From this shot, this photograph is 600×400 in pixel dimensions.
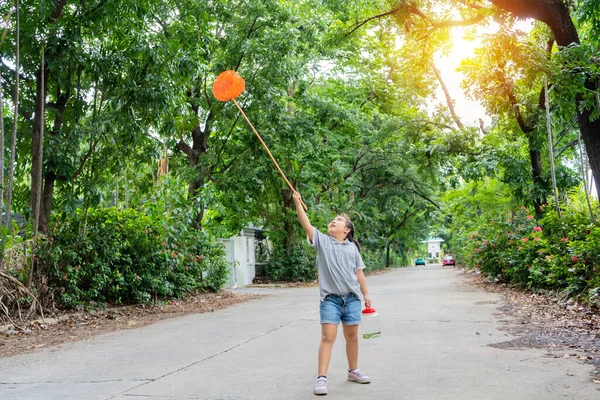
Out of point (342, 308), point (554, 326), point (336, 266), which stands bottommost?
point (554, 326)

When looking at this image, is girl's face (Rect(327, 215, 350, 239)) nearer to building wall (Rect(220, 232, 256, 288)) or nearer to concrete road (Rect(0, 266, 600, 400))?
concrete road (Rect(0, 266, 600, 400))

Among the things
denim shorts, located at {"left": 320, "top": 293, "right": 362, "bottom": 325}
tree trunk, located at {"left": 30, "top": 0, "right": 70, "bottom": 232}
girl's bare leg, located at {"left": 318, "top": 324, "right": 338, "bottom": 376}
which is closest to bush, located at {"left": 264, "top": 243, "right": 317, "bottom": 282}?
tree trunk, located at {"left": 30, "top": 0, "right": 70, "bottom": 232}

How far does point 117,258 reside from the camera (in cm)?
1324

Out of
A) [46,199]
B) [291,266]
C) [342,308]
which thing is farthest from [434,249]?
[342,308]

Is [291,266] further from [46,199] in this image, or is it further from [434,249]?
[434,249]

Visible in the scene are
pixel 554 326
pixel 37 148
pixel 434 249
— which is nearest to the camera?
pixel 554 326

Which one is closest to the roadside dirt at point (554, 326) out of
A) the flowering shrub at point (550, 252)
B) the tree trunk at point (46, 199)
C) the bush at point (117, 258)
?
the flowering shrub at point (550, 252)

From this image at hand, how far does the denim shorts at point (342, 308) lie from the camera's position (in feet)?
18.1

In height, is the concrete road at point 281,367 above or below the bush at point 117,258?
below

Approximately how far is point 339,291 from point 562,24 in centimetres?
634

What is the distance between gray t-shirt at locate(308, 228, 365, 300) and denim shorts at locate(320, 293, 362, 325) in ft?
0.17

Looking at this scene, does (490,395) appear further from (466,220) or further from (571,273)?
(466,220)

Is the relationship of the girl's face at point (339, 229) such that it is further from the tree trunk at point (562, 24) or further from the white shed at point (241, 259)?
the white shed at point (241, 259)

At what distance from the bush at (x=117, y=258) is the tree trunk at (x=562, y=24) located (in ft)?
30.1
